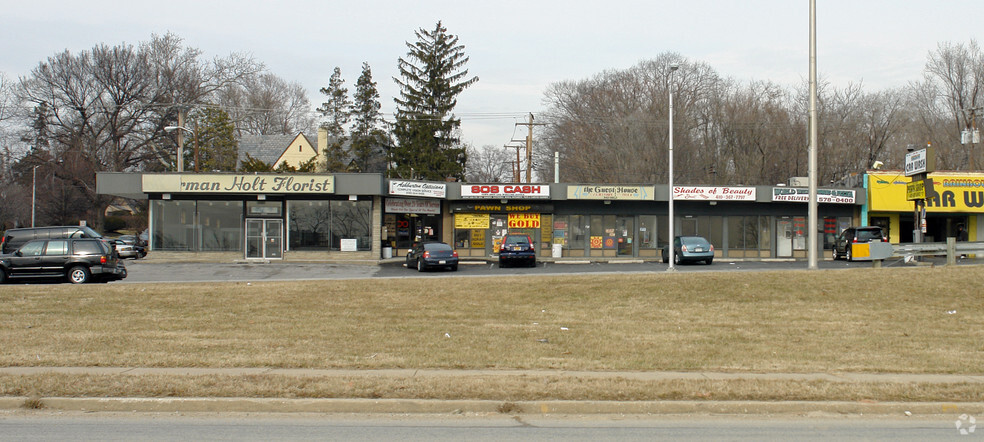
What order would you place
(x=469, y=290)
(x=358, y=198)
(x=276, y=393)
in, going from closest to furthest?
(x=276, y=393) < (x=469, y=290) < (x=358, y=198)

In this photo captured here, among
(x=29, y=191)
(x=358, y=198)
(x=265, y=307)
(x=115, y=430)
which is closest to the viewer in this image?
(x=115, y=430)

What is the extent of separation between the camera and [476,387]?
8578 millimetres

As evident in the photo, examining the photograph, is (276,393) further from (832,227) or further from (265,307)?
(832,227)

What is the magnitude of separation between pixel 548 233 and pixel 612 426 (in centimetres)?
3222

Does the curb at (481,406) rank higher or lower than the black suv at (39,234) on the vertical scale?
lower

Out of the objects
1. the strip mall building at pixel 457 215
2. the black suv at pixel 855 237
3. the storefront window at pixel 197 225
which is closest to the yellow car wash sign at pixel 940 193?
the strip mall building at pixel 457 215

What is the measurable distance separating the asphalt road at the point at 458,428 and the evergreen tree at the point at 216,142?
5430cm

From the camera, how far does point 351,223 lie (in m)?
36.8

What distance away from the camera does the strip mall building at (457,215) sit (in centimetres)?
3600

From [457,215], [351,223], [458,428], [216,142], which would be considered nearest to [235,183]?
[351,223]

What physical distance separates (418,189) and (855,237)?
22380 mm

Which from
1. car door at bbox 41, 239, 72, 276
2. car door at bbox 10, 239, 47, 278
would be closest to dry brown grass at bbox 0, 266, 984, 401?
car door at bbox 41, 239, 72, 276

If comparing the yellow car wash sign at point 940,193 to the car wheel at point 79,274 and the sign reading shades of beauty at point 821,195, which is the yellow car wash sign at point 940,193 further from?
the car wheel at point 79,274

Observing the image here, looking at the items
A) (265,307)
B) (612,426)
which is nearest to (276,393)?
(612,426)
